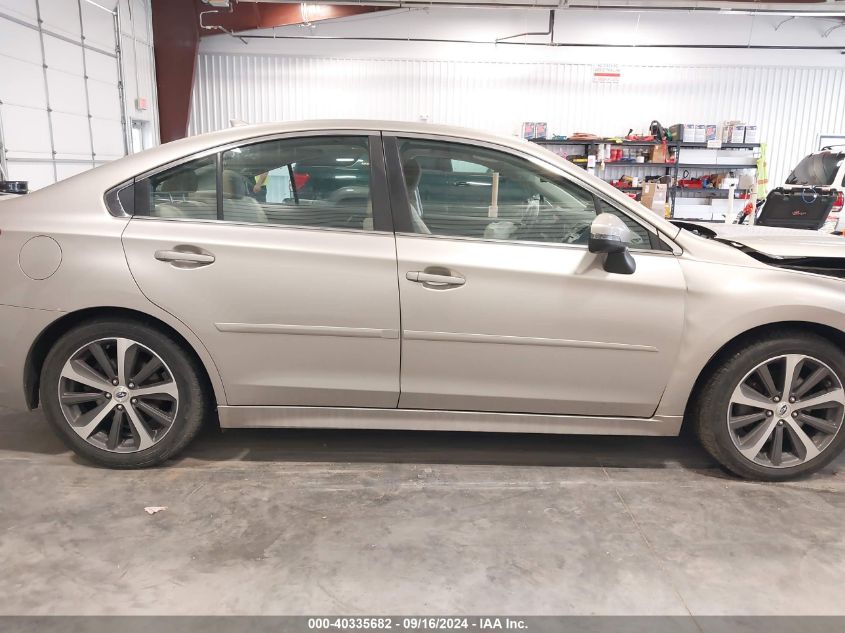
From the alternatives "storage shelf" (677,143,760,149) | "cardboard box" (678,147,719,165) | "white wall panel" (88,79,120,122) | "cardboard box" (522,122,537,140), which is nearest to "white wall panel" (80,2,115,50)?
"white wall panel" (88,79,120,122)

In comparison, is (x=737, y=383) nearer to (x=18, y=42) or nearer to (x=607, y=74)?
(x=18, y=42)

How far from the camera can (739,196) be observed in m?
12.1

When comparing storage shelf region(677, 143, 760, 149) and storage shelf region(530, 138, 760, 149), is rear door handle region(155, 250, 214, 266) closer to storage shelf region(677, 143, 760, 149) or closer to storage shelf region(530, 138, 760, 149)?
storage shelf region(530, 138, 760, 149)

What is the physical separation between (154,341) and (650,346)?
1.99 meters

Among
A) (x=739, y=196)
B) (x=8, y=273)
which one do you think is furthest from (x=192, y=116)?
(x=739, y=196)

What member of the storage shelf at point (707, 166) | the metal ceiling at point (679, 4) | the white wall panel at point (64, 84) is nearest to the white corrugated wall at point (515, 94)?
the storage shelf at point (707, 166)

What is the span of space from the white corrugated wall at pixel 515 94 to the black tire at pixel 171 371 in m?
10.3

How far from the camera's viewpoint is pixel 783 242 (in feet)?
8.39

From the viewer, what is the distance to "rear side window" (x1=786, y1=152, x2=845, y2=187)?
30.2 feet

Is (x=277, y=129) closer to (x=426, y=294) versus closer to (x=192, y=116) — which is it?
(x=426, y=294)

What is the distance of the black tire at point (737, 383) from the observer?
92.4 inches

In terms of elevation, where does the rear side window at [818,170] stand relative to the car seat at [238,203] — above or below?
above

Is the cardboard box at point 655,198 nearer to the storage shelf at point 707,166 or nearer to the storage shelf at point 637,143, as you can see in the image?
the storage shelf at point 637,143

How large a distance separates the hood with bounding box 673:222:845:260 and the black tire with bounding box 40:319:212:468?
243 cm
